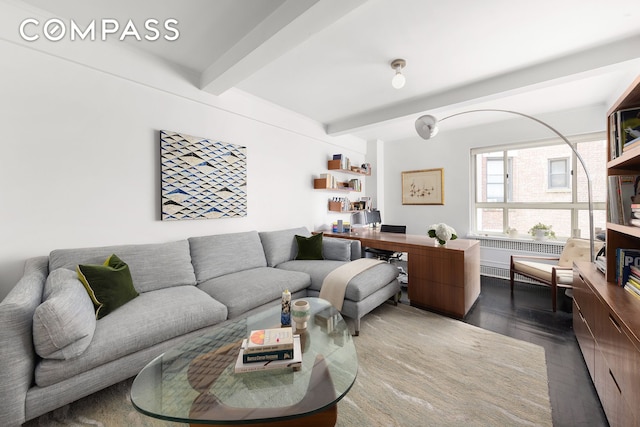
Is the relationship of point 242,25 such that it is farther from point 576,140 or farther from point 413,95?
point 576,140

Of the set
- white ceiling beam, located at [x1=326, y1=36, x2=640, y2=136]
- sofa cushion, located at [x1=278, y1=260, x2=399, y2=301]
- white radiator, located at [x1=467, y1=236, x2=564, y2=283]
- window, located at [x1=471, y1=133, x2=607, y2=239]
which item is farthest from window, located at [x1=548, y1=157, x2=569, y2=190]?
sofa cushion, located at [x1=278, y1=260, x2=399, y2=301]

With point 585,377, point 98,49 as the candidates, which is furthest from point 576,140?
point 98,49

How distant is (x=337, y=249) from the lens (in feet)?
10.4

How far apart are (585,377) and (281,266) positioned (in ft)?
8.59

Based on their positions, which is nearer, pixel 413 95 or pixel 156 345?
pixel 156 345

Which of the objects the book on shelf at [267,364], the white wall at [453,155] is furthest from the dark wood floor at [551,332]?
the book on shelf at [267,364]

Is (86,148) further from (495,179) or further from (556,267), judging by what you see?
(495,179)

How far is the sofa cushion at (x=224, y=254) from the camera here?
2496 mm

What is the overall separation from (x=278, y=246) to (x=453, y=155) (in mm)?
3410

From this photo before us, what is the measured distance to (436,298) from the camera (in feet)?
9.02

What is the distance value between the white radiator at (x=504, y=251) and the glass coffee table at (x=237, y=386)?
3552mm

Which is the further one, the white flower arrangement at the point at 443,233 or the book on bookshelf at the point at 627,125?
the white flower arrangement at the point at 443,233

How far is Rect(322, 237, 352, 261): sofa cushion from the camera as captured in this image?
314 cm

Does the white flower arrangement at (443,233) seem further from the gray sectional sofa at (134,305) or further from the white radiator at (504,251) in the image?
the white radiator at (504,251)
